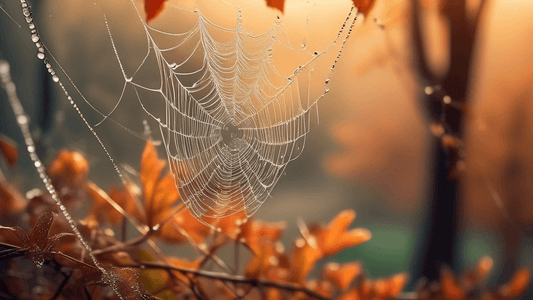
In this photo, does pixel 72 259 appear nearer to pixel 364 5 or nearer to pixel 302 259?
pixel 302 259

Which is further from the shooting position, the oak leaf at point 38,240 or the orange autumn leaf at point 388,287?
the orange autumn leaf at point 388,287

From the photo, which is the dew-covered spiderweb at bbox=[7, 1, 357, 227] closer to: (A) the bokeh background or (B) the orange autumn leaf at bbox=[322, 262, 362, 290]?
(A) the bokeh background

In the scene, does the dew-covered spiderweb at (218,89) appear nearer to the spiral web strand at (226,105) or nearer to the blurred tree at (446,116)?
the spiral web strand at (226,105)

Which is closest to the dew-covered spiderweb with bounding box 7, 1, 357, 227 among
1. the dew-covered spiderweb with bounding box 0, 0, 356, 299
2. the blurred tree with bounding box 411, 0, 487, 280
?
the dew-covered spiderweb with bounding box 0, 0, 356, 299

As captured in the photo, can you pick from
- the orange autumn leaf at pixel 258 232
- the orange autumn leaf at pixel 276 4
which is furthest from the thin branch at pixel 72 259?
the orange autumn leaf at pixel 276 4

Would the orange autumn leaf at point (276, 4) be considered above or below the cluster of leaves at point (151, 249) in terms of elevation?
above

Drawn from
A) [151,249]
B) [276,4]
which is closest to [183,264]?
[151,249]
